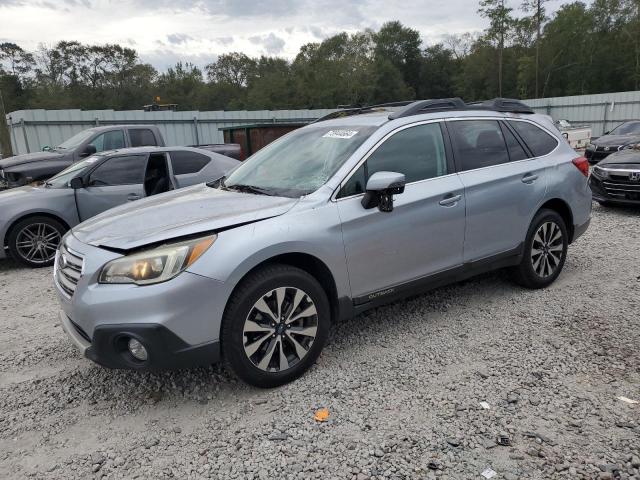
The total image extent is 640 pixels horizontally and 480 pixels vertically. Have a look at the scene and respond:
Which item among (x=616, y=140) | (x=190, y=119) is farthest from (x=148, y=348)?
(x=190, y=119)

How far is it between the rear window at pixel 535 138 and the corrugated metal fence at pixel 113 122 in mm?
16663

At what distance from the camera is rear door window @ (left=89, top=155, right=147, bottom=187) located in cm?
684

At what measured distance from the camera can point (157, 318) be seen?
269 cm

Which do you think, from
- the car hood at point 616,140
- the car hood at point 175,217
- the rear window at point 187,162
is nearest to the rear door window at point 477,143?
the car hood at point 175,217

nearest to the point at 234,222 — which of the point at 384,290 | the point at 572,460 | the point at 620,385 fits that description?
the point at 384,290

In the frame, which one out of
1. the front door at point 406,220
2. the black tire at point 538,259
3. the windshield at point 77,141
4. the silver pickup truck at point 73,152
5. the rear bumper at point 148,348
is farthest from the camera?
the windshield at point 77,141

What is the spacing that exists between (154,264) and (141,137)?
8.53 m

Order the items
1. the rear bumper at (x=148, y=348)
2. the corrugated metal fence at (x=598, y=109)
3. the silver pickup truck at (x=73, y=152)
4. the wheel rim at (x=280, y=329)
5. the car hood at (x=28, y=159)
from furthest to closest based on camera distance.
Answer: the corrugated metal fence at (x=598, y=109) → the car hood at (x=28, y=159) → the silver pickup truck at (x=73, y=152) → the wheel rim at (x=280, y=329) → the rear bumper at (x=148, y=348)

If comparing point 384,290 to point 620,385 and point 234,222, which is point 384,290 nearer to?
point 234,222

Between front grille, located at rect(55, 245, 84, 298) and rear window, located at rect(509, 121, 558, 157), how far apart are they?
3863 millimetres

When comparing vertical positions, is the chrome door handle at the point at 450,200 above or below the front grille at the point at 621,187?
above

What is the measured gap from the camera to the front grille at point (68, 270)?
2982 millimetres

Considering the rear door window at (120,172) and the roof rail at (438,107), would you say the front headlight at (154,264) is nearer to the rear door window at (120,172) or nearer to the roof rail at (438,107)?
the roof rail at (438,107)

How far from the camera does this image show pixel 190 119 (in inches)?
809
